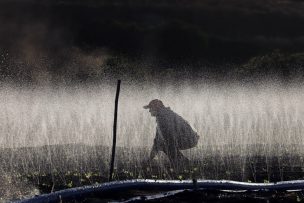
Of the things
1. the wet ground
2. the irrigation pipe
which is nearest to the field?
the wet ground

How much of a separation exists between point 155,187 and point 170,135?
698 cm

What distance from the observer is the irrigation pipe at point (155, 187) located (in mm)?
14102

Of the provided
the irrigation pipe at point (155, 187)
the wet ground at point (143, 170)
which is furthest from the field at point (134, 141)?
the irrigation pipe at point (155, 187)

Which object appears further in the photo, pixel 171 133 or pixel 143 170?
pixel 171 133

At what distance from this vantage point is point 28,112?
147ft

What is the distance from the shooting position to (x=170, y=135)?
2169 cm

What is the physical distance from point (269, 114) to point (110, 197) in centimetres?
3167

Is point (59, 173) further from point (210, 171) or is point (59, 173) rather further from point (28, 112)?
point (28, 112)

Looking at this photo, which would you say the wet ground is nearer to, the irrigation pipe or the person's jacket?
the irrigation pipe

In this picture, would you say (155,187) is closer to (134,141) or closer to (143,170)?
(143,170)

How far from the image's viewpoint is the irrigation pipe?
1410 cm

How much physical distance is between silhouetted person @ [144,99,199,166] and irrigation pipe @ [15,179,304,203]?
6410mm

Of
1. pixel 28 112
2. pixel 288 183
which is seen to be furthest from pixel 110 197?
pixel 28 112

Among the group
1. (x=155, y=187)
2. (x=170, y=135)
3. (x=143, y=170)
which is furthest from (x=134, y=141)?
(x=155, y=187)
